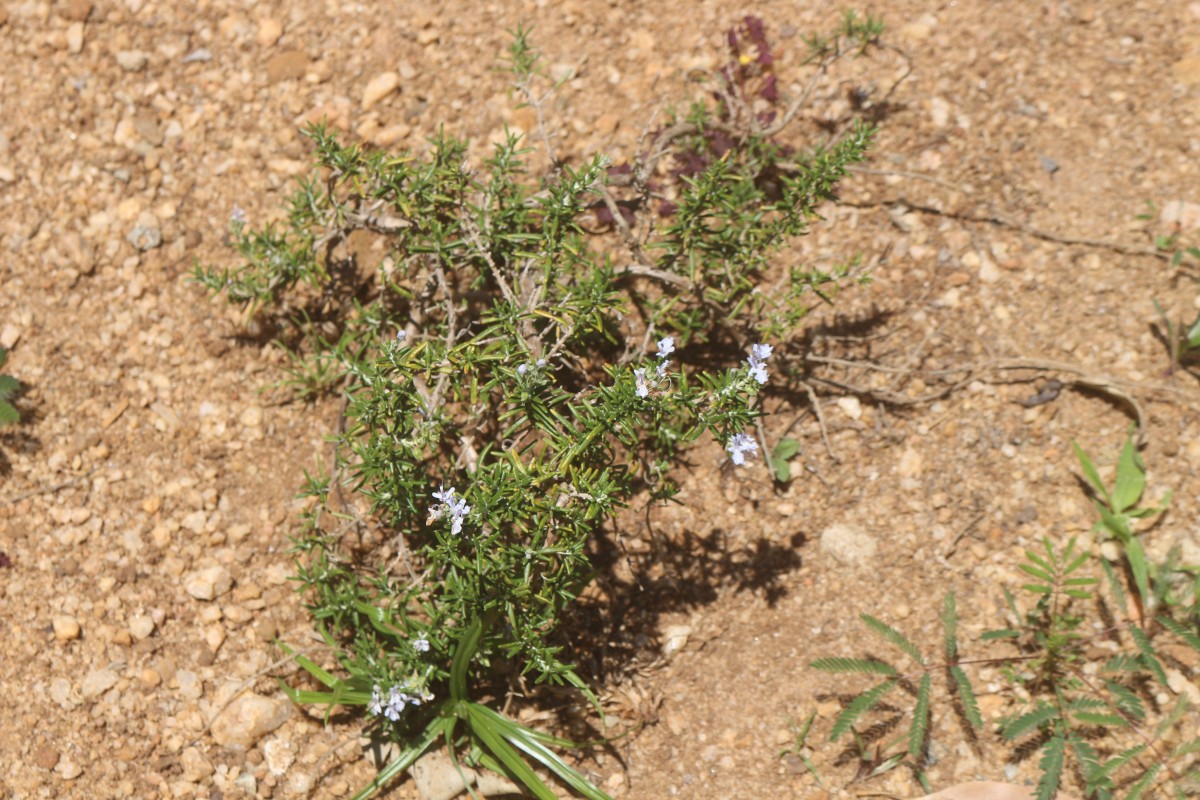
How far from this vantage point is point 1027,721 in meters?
2.84

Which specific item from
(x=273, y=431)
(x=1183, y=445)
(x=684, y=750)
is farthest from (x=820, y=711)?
(x=273, y=431)

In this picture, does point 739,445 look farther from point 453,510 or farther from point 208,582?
point 208,582

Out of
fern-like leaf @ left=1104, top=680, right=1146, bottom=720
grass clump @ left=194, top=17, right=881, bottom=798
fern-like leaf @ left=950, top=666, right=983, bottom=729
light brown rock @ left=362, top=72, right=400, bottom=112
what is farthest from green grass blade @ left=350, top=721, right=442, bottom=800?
light brown rock @ left=362, top=72, right=400, bottom=112

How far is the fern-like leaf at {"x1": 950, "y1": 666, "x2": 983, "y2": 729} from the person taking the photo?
2863mm

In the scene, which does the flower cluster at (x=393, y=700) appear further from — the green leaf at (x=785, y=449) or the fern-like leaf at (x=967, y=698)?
the fern-like leaf at (x=967, y=698)

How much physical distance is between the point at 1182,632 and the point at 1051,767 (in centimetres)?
55

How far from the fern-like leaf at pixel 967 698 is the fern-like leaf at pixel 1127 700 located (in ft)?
1.20

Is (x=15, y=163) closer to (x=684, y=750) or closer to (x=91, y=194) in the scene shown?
(x=91, y=194)

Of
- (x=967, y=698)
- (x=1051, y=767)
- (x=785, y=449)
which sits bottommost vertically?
(x=1051, y=767)

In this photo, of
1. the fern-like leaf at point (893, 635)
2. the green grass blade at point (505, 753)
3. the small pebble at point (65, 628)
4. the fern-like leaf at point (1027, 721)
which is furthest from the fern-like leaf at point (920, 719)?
the small pebble at point (65, 628)

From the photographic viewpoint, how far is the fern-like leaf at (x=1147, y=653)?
285 cm

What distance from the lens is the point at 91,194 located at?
3395 millimetres

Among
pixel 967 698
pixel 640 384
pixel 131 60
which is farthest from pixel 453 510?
pixel 131 60

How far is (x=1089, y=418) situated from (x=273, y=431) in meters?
2.57
